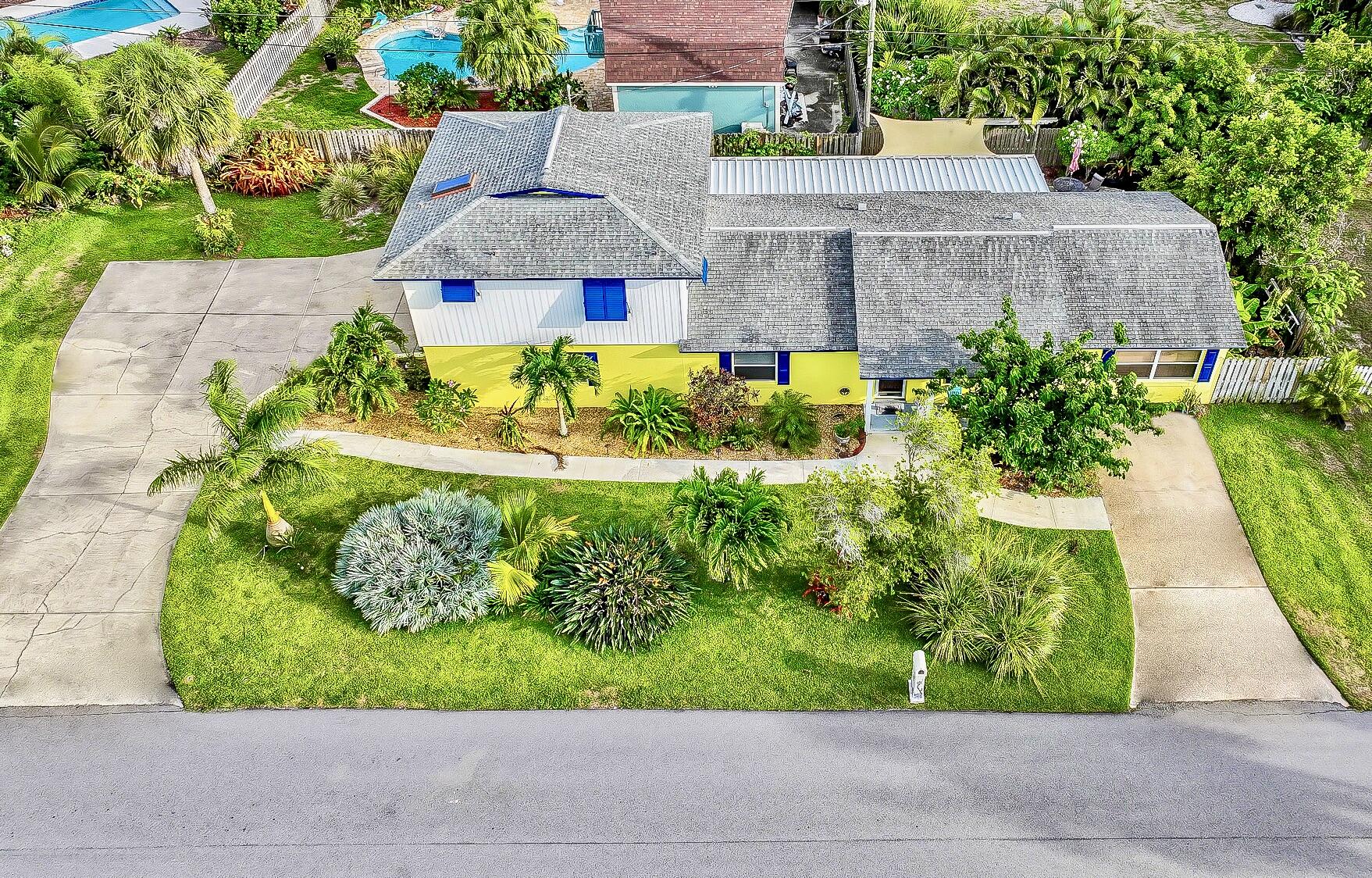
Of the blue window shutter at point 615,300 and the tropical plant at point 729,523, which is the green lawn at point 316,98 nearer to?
the blue window shutter at point 615,300

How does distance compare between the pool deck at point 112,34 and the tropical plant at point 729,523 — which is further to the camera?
the pool deck at point 112,34

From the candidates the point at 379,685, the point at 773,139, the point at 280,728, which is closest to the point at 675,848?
the point at 379,685

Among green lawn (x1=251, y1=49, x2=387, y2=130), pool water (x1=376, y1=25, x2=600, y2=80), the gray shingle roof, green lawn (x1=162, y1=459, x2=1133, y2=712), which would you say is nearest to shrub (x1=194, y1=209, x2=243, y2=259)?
green lawn (x1=251, y1=49, x2=387, y2=130)

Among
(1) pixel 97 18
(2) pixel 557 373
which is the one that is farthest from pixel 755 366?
(1) pixel 97 18

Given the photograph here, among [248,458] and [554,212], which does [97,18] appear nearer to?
[554,212]

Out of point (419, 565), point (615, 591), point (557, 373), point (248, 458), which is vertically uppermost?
point (248, 458)

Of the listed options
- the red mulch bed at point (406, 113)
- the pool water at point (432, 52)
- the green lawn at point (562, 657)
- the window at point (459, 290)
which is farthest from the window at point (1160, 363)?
the pool water at point (432, 52)

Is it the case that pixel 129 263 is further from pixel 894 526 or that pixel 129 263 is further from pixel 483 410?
pixel 894 526
